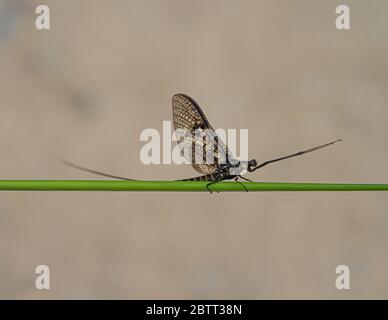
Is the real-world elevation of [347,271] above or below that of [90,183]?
below

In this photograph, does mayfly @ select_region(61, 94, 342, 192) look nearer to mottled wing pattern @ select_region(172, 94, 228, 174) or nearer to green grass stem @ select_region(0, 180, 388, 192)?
mottled wing pattern @ select_region(172, 94, 228, 174)

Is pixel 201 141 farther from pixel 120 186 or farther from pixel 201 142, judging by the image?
pixel 120 186

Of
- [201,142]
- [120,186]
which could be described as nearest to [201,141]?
[201,142]

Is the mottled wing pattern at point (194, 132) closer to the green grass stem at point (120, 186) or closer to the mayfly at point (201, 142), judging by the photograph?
the mayfly at point (201, 142)

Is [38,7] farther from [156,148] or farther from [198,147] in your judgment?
[198,147]

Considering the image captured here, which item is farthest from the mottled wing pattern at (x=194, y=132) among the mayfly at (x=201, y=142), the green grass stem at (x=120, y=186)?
the green grass stem at (x=120, y=186)

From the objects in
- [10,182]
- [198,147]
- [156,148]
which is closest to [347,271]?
[156,148]

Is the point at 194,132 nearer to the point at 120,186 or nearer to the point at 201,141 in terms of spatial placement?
the point at 201,141

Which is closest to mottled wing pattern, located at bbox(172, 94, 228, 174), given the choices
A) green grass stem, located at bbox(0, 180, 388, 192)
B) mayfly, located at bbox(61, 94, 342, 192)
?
mayfly, located at bbox(61, 94, 342, 192)

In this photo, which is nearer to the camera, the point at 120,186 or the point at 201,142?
the point at 120,186
